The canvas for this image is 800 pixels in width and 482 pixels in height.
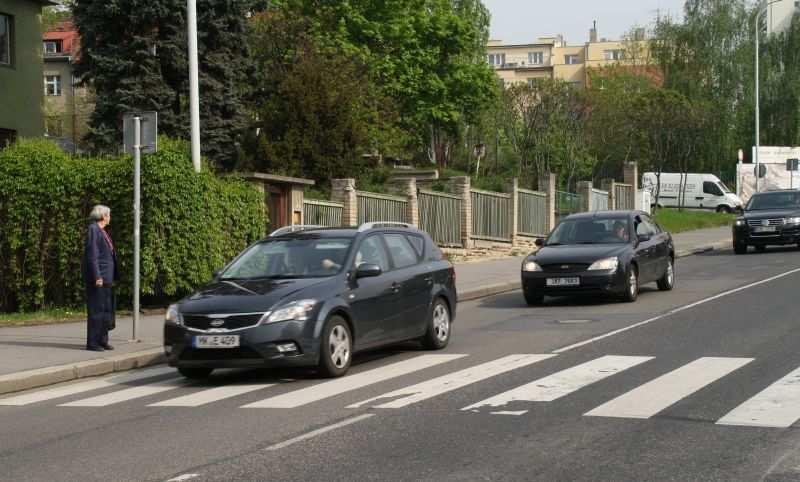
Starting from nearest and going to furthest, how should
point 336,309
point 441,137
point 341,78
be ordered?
point 336,309 < point 341,78 < point 441,137

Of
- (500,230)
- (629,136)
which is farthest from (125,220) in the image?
(629,136)

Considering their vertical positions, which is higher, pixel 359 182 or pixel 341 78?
pixel 341 78

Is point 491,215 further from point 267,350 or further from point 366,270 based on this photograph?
point 267,350

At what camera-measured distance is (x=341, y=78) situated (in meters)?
34.7

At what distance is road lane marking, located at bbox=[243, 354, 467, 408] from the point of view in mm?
10164

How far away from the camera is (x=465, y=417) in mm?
9031

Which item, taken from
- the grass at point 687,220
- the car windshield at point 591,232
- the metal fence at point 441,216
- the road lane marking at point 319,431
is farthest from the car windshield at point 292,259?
the grass at point 687,220

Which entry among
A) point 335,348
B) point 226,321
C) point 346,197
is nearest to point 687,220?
point 346,197

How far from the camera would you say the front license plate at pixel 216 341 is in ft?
37.0

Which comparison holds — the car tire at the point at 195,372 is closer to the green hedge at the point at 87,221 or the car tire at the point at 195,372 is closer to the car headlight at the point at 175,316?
the car headlight at the point at 175,316

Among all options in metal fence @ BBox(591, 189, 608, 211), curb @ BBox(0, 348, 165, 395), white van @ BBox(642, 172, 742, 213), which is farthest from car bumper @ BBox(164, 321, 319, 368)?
white van @ BBox(642, 172, 742, 213)

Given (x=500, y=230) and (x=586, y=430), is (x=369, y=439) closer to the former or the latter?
(x=586, y=430)

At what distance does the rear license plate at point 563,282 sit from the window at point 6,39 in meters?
17.2

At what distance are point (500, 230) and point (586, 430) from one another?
2826 cm
